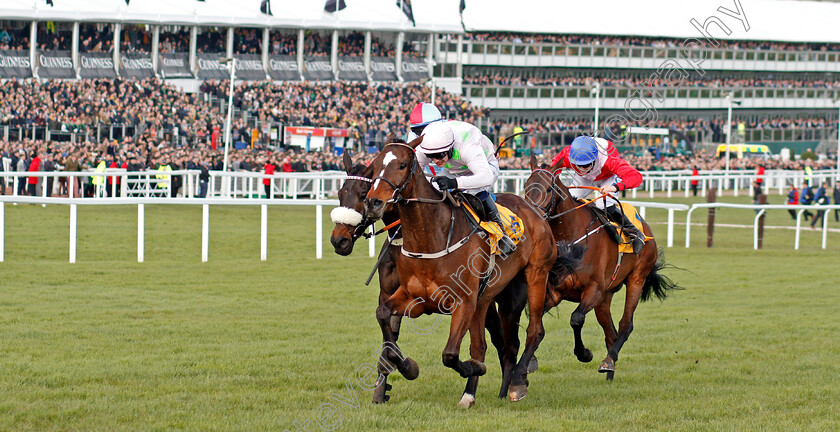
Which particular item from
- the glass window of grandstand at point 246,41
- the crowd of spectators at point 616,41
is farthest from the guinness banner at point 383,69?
the crowd of spectators at point 616,41

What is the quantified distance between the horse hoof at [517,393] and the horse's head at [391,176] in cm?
130

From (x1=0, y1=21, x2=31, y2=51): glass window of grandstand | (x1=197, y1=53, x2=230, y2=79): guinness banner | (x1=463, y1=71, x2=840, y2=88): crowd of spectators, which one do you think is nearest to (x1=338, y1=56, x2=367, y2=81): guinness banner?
(x1=197, y1=53, x2=230, y2=79): guinness banner

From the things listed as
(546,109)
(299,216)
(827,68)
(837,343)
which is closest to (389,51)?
(546,109)

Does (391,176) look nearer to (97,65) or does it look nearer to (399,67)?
(97,65)

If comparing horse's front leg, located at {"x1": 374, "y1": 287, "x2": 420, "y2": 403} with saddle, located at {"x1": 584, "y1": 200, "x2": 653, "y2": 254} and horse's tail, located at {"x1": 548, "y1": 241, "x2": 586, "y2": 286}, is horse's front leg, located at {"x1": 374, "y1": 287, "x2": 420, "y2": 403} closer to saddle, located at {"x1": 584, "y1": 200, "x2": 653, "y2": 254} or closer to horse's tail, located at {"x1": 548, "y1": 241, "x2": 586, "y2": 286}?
horse's tail, located at {"x1": 548, "y1": 241, "x2": 586, "y2": 286}

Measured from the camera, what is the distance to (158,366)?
6465 millimetres

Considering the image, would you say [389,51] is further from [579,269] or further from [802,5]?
[579,269]

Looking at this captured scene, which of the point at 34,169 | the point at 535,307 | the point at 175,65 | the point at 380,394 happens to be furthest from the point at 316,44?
the point at 380,394

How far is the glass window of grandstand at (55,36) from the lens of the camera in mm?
36375

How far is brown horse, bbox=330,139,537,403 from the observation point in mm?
5207

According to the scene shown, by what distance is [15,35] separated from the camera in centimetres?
3616

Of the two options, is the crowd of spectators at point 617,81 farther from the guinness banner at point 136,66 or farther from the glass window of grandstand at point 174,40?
the guinness banner at point 136,66

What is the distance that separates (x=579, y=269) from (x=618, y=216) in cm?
67

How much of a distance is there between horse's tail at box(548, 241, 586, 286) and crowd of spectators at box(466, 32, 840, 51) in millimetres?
45223
